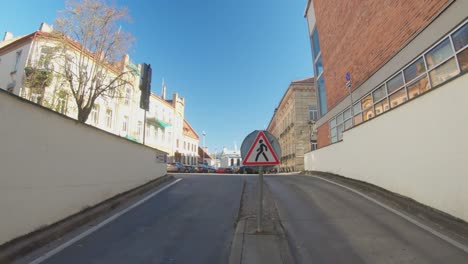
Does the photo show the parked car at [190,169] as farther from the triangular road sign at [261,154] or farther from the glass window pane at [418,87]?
the triangular road sign at [261,154]

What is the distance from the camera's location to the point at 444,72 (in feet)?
25.1

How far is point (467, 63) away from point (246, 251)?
753cm

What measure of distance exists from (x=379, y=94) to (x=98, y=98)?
26.1 m

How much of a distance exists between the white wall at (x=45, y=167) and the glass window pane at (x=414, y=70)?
34.9ft

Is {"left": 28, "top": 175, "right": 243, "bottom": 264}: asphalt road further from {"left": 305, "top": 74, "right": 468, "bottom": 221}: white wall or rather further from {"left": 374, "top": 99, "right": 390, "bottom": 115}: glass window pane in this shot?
{"left": 374, "top": 99, "right": 390, "bottom": 115}: glass window pane

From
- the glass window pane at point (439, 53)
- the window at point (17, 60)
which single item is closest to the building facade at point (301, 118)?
the glass window pane at point (439, 53)

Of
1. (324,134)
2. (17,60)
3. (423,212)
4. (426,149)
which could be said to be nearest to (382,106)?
(426,149)

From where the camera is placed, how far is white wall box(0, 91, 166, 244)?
13.5ft

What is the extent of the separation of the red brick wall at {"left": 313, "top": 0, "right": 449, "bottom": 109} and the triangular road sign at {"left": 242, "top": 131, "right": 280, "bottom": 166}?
7150 millimetres

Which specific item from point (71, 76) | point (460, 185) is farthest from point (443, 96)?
point (71, 76)

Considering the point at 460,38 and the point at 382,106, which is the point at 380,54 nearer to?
the point at 382,106

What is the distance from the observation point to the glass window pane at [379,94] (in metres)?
11.5

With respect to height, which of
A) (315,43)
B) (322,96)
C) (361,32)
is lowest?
(322,96)

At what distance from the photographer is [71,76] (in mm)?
17672
